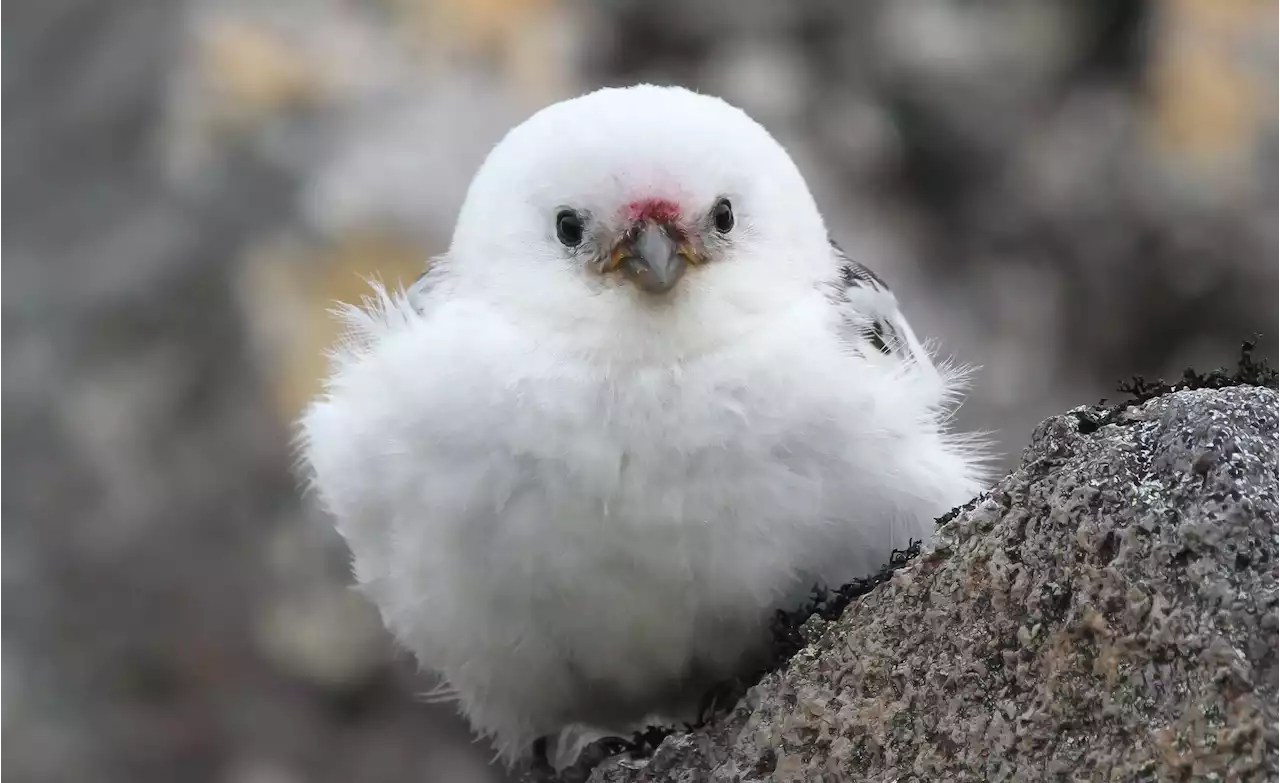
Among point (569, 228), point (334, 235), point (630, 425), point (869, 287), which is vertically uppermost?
point (334, 235)

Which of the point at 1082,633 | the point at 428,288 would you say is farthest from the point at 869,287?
the point at 1082,633

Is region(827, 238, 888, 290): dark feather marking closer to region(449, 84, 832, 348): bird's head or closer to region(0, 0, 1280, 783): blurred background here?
region(449, 84, 832, 348): bird's head

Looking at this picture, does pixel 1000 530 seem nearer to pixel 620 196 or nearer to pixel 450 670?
pixel 620 196

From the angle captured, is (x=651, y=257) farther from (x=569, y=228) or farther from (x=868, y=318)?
(x=868, y=318)

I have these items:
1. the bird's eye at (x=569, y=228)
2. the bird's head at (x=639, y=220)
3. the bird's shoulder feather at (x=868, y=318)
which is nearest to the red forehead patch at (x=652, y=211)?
the bird's head at (x=639, y=220)

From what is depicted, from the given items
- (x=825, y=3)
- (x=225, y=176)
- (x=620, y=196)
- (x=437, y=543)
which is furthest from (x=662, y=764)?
(x=825, y=3)

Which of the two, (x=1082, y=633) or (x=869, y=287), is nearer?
(x=1082, y=633)

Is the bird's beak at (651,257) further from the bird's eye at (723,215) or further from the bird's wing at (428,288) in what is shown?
the bird's wing at (428,288)
